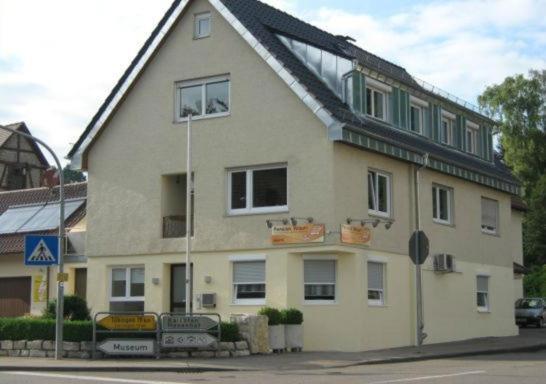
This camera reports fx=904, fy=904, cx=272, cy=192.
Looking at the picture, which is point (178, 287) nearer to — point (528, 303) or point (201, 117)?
point (201, 117)

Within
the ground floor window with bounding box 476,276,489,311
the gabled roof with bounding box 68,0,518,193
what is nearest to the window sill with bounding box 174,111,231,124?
the gabled roof with bounding box 68,0,518,193

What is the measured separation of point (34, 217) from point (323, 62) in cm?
1464

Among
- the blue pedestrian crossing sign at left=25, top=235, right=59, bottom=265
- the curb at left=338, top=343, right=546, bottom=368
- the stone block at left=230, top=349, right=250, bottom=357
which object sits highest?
the blue pedestrian crossing sign at left=25, top=235, right=59, bottom=265

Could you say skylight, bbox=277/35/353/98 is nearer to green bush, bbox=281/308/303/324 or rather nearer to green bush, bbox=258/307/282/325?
green bush, bbox=281/308/303/324

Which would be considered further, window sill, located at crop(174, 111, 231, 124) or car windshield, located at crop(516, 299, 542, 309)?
car windshield, located at crop(516, 299, 542, 309)

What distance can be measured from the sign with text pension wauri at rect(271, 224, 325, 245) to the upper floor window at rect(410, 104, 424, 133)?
22.2 ft

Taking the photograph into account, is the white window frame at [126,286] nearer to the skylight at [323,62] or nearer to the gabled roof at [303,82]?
the gabled roof at [303,82]

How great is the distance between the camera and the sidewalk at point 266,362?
60.0ft

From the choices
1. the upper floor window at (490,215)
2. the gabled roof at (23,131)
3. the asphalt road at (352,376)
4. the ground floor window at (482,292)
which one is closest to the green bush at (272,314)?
the asphalt road at (352,376)

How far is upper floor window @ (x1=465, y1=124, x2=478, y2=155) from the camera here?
31.5m

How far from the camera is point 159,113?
26.2 meters

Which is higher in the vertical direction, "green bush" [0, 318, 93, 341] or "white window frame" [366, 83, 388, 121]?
"white window frame" [366, 83, 388, 121]

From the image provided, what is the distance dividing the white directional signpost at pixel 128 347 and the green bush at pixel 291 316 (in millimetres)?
3867

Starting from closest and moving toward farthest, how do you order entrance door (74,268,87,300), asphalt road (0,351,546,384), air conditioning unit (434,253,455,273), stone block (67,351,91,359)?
1. asphalt road (0,351,546,384)
2. stone block (67,351,91,359)
3. air conditioning unit (434,253,455,273)
4. entrance door (74,268,87,300)
